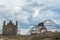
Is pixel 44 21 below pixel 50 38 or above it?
above

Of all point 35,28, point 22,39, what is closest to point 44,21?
point 35,28

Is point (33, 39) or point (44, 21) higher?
point (44, 21)

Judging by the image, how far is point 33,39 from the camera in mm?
34594

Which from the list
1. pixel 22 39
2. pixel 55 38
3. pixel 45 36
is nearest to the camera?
pixel 55 38

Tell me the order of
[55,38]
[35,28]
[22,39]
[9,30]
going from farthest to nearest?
[9,30], [35,28], [22,39], [55,38]

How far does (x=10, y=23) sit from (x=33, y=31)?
48.2 m

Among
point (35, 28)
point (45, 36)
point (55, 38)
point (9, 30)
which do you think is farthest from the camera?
point (9, 30)

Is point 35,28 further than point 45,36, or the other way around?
point 35,28

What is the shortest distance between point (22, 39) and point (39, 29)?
6468 millimetres

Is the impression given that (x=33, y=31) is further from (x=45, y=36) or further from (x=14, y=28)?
(x=14, y=28)

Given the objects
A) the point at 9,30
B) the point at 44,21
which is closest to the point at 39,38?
the point at 44,21

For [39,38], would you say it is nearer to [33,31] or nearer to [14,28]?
[33,31]

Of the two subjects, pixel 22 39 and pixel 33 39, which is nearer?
pixel 33 39

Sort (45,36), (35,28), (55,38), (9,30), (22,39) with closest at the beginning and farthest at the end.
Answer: (55,38), (45,36), (22,39), (35,28), (9,30)
